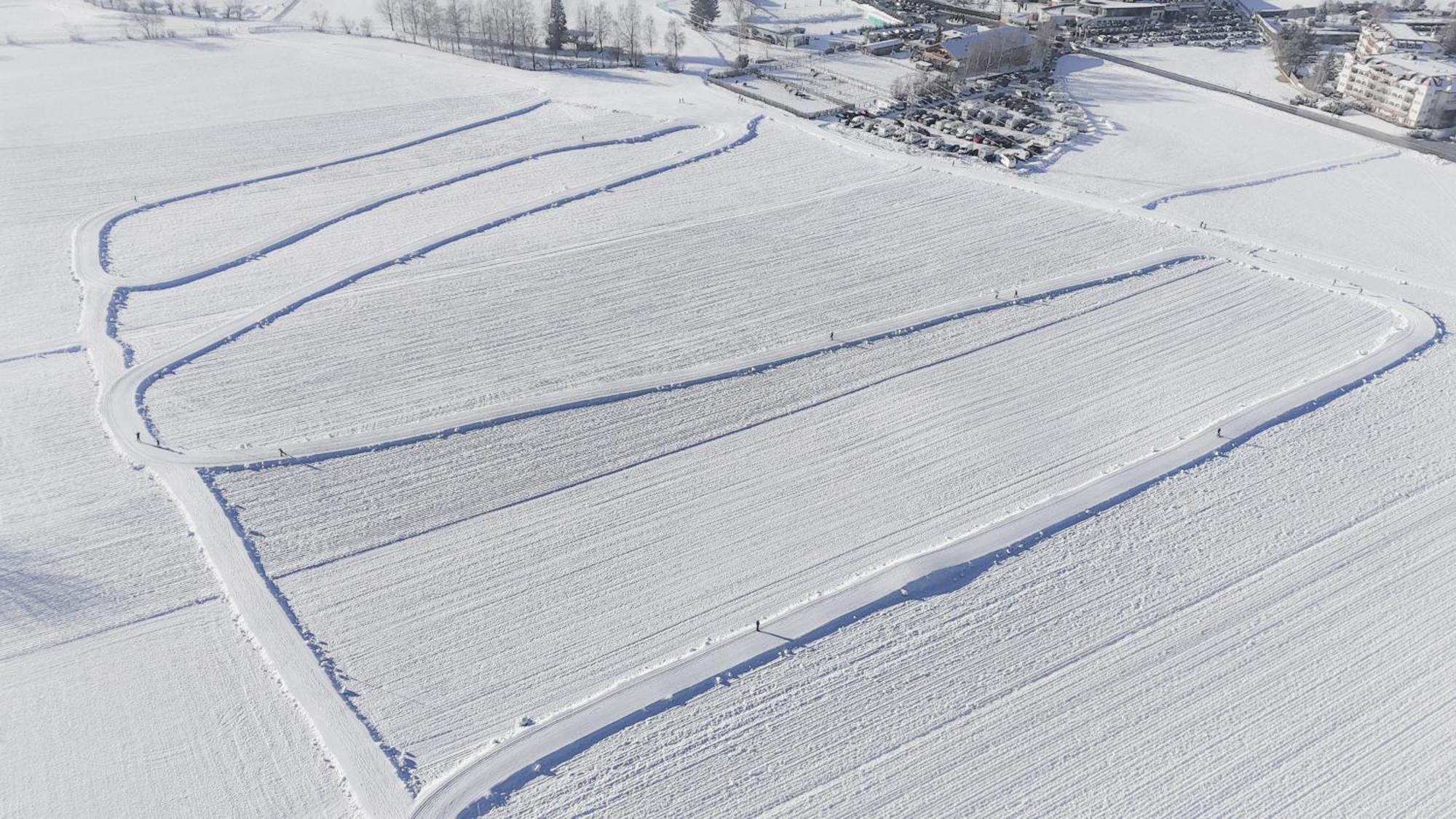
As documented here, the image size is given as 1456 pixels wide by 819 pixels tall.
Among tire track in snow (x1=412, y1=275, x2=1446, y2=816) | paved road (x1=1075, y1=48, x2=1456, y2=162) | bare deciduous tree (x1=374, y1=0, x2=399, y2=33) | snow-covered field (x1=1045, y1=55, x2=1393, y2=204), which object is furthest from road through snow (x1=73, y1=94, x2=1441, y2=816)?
bare deciduous tree (x1=374, y1=0, x2=399, y2=33)

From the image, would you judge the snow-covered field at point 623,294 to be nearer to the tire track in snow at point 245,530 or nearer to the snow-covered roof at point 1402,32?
the tire track in snow at point 245,530

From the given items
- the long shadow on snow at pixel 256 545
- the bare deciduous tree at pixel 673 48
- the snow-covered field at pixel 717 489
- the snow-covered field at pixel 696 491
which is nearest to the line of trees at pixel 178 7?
the snow-covered field at pixel 717 489

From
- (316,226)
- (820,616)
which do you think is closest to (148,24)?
(316,226)

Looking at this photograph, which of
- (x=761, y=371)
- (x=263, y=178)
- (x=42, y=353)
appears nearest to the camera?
(x=761, y=371)

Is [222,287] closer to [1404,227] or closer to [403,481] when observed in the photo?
[403,481]

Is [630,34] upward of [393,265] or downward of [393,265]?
upward

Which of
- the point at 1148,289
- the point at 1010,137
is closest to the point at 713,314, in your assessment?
the point at 1148,289

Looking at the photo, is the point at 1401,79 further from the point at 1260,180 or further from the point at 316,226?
the point at 316,226
